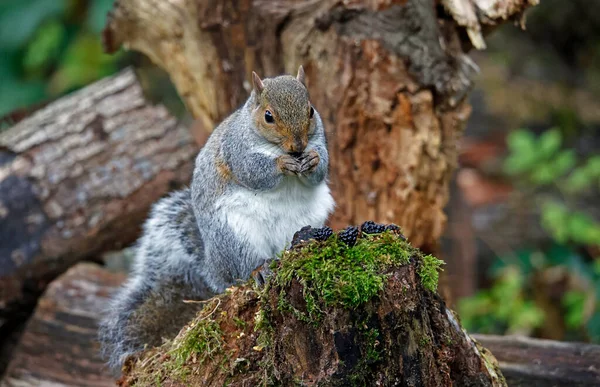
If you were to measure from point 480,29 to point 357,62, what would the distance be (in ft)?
1.85

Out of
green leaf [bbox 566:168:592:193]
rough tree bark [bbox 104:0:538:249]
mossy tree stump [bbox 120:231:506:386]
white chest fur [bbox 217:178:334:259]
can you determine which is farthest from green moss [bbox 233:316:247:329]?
green leaf [bbox 566:168:592:193]

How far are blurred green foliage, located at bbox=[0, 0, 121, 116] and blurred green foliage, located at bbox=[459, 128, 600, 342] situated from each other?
317 cm

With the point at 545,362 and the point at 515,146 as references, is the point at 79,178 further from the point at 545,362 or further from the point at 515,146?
the point at 515,146

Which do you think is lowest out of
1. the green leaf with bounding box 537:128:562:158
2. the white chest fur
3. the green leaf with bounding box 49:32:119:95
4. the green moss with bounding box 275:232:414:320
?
the green leaf with bounding box 537:128:562:158

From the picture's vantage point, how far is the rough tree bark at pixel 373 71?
3137mm

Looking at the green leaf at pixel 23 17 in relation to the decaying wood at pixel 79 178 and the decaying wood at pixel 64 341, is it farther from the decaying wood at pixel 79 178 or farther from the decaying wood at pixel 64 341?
the decaying wood at pixel 64 341

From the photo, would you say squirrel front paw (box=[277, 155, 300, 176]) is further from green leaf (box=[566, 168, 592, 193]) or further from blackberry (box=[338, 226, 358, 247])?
green leaf (box=[566, 168, 592, 193])

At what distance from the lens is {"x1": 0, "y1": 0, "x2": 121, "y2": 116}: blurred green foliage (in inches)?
213

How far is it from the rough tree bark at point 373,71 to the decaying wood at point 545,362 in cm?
69

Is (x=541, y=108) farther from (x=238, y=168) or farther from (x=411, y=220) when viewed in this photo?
(x=238, y=168)

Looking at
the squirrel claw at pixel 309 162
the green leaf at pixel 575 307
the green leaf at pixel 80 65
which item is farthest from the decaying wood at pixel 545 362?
the green leaf at pixel 80 65

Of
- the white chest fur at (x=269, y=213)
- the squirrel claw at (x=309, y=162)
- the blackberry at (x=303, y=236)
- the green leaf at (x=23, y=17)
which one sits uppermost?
the green leaf at (x=23, y=17)

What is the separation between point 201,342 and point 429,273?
2.19 feet

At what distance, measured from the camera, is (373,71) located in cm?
319
